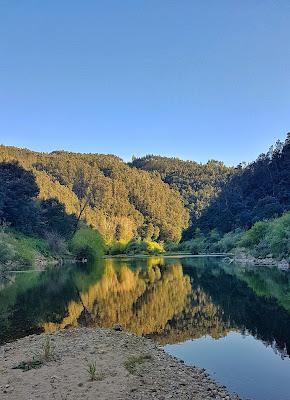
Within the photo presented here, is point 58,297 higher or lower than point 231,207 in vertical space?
lower

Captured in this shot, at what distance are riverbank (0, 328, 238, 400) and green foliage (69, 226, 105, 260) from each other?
69572 mm

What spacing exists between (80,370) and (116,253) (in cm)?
11764

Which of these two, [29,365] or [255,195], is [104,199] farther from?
[29,365]

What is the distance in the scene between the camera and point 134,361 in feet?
47.3

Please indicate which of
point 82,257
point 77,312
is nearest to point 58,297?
point 77,312

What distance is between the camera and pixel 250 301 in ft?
95.8

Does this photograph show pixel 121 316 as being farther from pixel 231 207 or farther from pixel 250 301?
pixel 231 207

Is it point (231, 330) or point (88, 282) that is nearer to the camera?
point (231, 330)

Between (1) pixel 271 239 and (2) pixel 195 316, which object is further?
(1) pixel 271 239

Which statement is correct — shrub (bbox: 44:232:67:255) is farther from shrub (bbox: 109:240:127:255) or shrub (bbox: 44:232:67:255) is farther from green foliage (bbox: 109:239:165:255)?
green foliage (bbox: 109:239:165:255)

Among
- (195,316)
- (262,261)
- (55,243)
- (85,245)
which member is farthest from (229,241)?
(195,316)

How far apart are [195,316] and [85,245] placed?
64003mm

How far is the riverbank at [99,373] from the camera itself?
36.5 ft

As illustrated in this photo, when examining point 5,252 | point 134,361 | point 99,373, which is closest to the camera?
point 99,373
